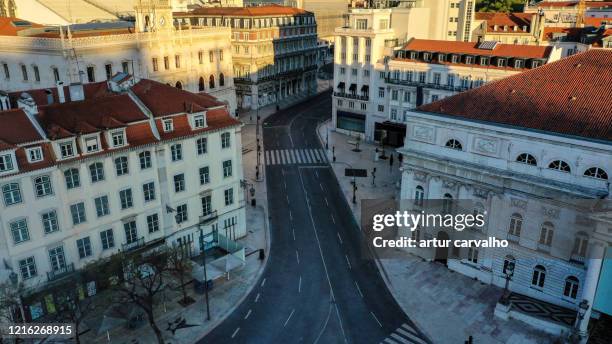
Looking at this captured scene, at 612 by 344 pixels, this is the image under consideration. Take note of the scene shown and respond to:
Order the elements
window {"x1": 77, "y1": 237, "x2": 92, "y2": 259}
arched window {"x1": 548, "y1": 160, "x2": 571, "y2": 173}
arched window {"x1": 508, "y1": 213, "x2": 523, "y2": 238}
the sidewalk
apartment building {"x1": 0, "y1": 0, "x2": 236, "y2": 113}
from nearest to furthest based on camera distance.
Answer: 1. the sidewalk
2. arched window {"x1": 548, "y1": 160, "x2": 571, "y2": 173}
3. window {"x1": 77, "y1": 237, "x2": 92, "y2": 259}
4. arched window {"x1": 508, "y1": 213, "x2": 523, "y2": 238}
5. apartment building {"x1": 0, "y1": 0, "x2": 236, "y2": 113}

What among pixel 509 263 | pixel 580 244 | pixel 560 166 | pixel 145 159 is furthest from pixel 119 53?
pixel 580 244

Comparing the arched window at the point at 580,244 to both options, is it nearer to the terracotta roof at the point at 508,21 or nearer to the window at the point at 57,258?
the window at the point at 57,258

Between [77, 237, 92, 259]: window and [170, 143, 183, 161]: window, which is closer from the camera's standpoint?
[77, 237, 92, 259]: window

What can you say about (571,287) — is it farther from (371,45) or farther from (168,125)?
(371,45)

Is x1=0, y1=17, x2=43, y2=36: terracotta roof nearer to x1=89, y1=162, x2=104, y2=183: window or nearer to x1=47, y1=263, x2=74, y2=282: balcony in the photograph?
x1=89, y1=162, x2=104, y2=183: window

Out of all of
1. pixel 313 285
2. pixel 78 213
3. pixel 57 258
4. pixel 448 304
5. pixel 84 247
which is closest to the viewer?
pixel 57 258

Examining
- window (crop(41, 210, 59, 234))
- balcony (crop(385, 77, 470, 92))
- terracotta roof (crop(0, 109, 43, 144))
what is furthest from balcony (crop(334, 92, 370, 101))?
window (crop(41, 210, 59, 234))

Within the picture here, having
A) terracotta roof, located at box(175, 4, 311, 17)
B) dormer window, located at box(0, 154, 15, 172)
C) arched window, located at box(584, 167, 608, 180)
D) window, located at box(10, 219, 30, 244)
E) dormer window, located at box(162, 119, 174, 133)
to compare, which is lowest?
window, located at box(10, 219, 30, 244)
